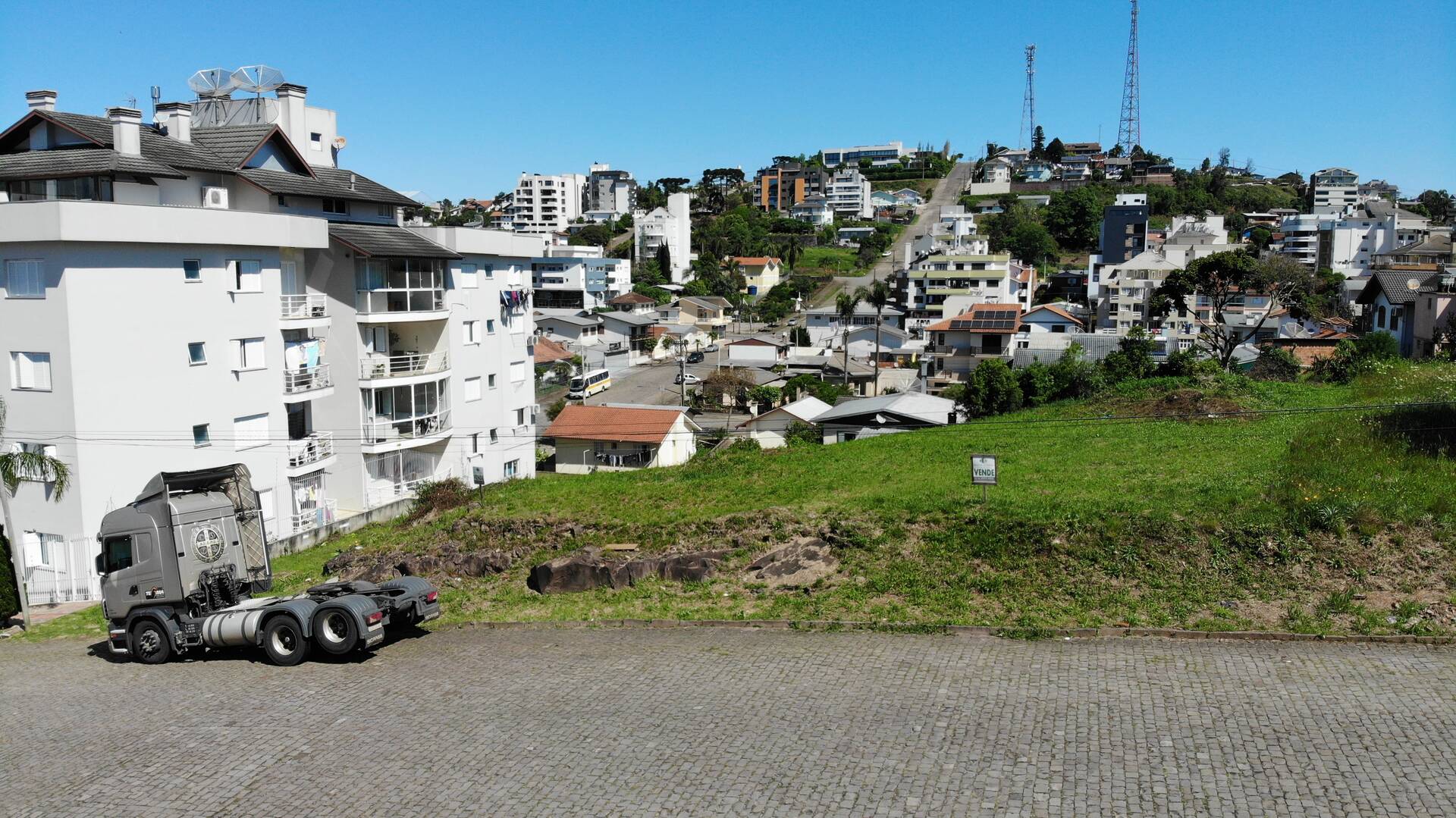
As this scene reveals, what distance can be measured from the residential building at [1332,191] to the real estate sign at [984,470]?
118271 millimetres

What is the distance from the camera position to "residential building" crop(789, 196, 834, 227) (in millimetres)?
155625

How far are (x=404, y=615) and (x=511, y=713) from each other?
149 inches

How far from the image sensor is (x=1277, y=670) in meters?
12.6

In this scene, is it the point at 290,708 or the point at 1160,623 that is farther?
the point at 1160,623

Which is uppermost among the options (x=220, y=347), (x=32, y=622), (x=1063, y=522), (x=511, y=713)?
(x=220, y=347)

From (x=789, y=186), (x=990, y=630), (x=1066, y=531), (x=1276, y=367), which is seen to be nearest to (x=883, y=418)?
(x=1276, y=367)

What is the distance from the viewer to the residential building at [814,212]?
15562 cm

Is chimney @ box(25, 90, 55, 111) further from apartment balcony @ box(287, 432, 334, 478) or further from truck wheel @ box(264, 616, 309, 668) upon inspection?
truck wheel @ box(264, 616, 309, 668)

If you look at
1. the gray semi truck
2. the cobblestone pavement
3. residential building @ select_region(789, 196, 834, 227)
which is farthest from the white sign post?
residential building @ select_region(789, 196, 834, 227)

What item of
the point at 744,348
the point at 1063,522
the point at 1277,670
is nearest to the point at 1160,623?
the point at 1277,670

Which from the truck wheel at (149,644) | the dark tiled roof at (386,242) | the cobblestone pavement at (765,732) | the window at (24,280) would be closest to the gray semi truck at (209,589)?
the truck wheel at (149,644)

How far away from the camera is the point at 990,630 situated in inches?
577

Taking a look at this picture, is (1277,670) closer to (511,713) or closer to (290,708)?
(511,713)

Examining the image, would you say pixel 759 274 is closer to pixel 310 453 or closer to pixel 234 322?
pixel 310 453
